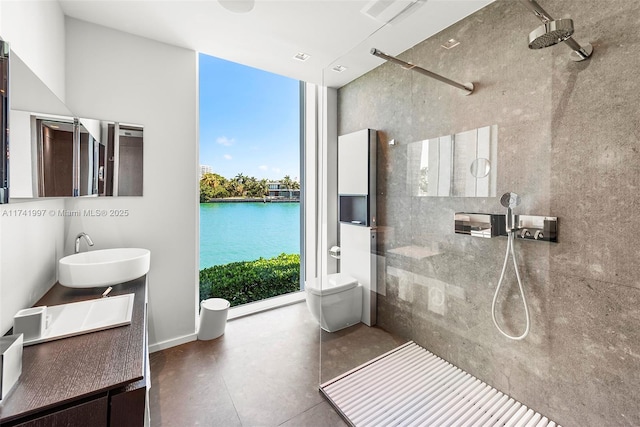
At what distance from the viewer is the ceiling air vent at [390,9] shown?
1776 millimetres

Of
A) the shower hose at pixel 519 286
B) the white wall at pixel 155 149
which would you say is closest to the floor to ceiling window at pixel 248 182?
the white wall at pixel 155 149

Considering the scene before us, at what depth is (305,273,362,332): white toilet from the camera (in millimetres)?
2355

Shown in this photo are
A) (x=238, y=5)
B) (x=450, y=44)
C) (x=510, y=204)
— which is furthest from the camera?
(x=450, y=44)

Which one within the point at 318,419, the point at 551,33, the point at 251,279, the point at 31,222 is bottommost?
the point at 318,419

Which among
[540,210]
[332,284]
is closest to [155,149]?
[332,284]

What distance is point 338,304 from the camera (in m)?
2.38

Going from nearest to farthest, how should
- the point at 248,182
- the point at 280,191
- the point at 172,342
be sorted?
the point at 172,342, the point at 248,182, the point at 280,191

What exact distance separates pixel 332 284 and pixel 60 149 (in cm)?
203

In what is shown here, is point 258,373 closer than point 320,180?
Yes

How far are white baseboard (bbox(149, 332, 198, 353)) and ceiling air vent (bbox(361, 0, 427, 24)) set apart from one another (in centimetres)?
291

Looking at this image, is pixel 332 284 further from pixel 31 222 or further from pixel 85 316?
pixel 31 222

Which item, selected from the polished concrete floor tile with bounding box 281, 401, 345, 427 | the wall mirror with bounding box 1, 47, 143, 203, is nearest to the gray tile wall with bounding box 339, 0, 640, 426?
the polished concrete floor tile with bounding box 281, 401, 345, 427

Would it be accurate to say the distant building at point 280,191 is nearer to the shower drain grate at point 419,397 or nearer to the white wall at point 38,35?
the white wall at point 38,35

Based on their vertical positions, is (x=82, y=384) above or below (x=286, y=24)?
below
